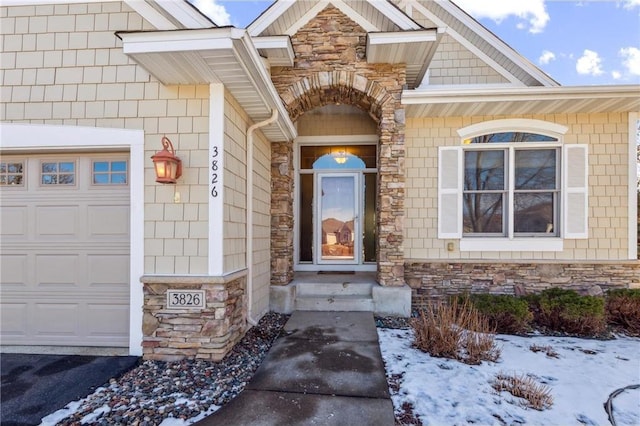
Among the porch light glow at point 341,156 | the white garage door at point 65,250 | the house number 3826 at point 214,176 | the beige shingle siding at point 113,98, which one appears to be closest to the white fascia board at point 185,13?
the beige shingle siding at point 113,98

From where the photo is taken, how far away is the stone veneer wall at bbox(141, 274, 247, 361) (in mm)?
3330

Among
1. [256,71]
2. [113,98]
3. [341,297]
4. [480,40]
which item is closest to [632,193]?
[480,40]

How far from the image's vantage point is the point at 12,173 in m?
3.71

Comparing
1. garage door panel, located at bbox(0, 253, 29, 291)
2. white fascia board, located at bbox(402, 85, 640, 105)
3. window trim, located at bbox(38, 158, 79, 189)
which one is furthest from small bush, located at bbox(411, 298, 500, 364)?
garage door panel, located at bbox(0, 253, 29, 291)

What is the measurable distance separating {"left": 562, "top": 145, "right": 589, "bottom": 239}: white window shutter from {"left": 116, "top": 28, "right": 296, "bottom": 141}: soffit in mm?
5124

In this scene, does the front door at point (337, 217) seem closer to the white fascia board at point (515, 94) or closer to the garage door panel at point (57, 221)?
the white fascia board at point (515, 94)

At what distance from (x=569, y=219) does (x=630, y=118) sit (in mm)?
1943

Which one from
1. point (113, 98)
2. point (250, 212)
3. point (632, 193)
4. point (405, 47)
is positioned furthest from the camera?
point (632, 193)

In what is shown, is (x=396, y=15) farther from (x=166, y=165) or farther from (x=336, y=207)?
(x=166, y=165)

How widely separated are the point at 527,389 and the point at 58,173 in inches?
204

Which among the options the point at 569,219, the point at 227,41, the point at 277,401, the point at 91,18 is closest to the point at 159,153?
the point at 227,41

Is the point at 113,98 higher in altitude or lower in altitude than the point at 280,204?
higher

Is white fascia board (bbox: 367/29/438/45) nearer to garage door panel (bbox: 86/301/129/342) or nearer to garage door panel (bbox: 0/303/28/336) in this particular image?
garage door panel (bbox: 86/301/129/342)

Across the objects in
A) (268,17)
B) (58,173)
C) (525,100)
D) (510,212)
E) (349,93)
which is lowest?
(510,212)
